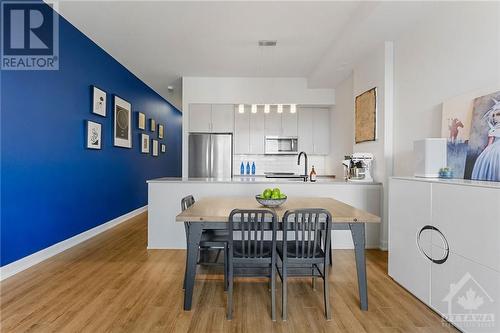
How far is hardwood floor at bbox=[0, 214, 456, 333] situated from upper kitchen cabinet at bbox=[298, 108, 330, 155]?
3.08 m

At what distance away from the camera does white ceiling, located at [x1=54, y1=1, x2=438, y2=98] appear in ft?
9.84

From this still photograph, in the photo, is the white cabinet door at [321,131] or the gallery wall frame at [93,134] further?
the white cabinet door at [321,131]

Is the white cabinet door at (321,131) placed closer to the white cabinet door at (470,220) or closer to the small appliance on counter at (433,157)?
the small appliance on counter at (433,157)

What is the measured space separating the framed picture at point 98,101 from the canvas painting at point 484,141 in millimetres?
4506

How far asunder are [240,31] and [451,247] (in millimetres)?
3241

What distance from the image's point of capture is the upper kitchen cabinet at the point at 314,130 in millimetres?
5918

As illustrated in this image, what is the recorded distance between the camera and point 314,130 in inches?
235

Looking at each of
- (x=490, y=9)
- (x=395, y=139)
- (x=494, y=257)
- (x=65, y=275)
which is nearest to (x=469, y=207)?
(x=494, y=257)

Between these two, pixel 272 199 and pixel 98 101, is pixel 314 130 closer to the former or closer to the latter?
pixel 272 199

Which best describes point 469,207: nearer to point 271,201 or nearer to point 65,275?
point 271,201

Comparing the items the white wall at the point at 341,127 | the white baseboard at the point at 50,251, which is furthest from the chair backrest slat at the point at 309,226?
the white wall at the point at 341,127

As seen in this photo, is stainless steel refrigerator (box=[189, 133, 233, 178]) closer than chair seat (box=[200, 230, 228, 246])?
No

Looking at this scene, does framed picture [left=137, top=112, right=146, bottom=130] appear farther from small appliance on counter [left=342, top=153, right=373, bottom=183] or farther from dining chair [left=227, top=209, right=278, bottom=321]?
dining chair [left=227, top=209, right=278, bottom=321]

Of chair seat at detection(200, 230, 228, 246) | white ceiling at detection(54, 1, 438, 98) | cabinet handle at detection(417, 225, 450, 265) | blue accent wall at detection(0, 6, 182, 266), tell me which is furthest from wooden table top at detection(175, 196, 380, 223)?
white ceiling at detection(54, 1, 438, 98)
